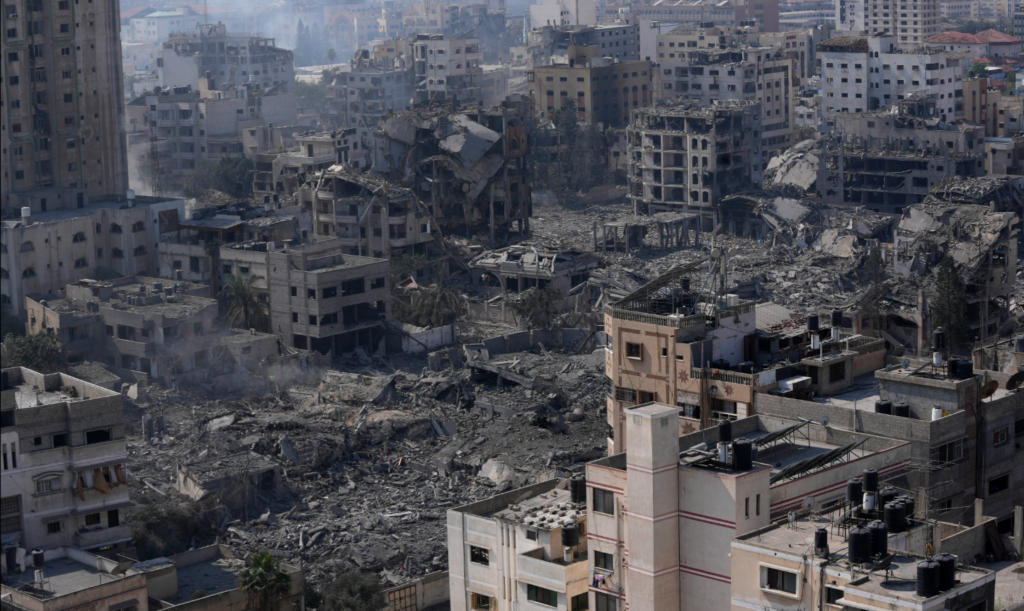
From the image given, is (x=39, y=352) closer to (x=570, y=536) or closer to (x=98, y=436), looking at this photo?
(x=98, y=436)

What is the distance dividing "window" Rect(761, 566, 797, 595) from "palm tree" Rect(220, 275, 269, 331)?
150 ft

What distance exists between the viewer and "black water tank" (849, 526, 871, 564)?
31.1 m

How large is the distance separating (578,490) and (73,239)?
4702 cm

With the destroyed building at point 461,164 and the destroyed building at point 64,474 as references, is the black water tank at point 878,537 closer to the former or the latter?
the destroyed building at point 64,474

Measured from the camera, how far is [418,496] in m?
55.7

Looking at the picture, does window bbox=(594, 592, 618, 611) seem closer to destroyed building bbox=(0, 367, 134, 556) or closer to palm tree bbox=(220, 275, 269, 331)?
destroyed building bbox=(0, 367, 134, 556)

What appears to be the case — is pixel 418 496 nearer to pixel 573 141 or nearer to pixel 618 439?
pixel 618 439

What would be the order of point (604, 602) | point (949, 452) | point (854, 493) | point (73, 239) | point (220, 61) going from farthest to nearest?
1. point (220, 61)
2. point (73, 239)
3. point (949, 452)
4. point (604, 602)
5. point (854, 493)

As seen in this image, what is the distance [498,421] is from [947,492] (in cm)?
2390

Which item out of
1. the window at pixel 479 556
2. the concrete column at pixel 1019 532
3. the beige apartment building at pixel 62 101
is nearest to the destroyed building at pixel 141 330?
the beige apartment building at pixel 62 101

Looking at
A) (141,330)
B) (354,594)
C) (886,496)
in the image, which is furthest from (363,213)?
(886,496)

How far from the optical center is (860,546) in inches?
1229

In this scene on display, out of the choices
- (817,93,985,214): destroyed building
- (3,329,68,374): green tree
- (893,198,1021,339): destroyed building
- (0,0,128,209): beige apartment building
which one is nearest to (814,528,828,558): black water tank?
(893,198,1021,339): destroyed building

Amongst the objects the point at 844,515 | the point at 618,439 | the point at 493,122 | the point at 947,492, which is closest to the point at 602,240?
the point at 493,122
